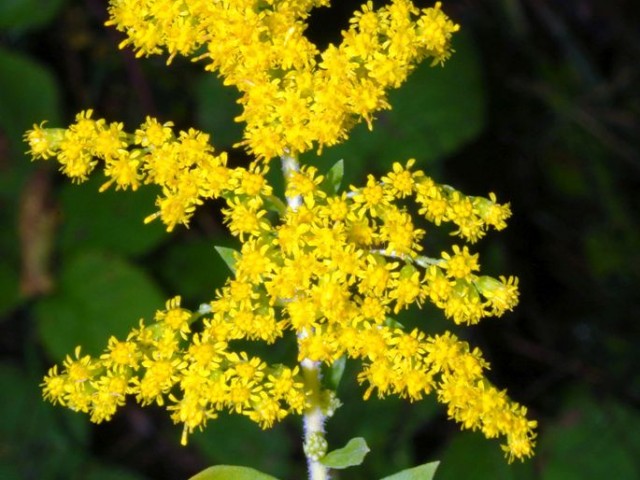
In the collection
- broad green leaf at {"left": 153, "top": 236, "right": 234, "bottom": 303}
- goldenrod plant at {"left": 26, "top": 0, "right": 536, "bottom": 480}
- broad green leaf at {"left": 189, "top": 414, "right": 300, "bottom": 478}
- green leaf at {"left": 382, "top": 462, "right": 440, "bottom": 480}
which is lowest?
broad green leaf at {"left": 189, "top": 414, "right": 300, "bottom": 478}

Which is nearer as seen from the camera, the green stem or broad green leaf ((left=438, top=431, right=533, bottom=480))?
the green stem

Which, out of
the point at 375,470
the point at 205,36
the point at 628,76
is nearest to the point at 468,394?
the point at 205,36

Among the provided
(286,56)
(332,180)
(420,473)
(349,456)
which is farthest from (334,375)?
(286,56)

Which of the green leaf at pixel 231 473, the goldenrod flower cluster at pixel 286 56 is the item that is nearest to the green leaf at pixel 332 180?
the goldenrod flower cluster at pixel 286 56

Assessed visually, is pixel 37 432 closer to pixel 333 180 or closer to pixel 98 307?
pixel 98 307

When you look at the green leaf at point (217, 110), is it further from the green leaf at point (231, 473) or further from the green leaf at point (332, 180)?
the green leaf at point (231, 473)

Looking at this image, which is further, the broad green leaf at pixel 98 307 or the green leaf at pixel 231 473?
the broad green leaf at pixel 98 307

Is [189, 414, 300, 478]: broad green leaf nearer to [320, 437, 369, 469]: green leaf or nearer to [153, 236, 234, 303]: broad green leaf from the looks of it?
[153, 236, 234, 303]: broad green leaf

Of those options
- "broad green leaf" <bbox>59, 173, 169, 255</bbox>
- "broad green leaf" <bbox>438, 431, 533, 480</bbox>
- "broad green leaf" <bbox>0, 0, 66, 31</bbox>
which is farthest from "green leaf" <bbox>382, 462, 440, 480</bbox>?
"broad green leaf" <bbox>0, 0, 66, 31</bbox>
